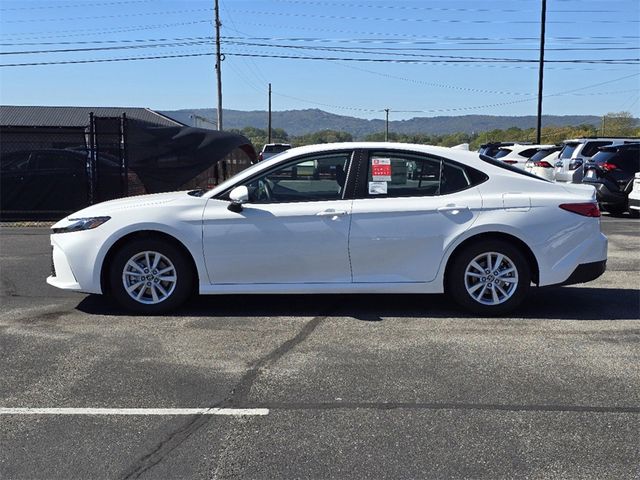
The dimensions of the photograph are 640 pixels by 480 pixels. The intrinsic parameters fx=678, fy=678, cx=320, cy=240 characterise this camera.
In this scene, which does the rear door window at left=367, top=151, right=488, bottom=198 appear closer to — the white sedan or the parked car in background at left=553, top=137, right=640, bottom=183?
→ the white sedan

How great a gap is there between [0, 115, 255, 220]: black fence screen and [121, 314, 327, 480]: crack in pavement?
8594 millimetres

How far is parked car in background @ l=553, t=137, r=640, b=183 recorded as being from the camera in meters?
17.0

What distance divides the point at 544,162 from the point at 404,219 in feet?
49.3

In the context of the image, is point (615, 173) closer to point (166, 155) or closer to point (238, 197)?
point (166, 155)

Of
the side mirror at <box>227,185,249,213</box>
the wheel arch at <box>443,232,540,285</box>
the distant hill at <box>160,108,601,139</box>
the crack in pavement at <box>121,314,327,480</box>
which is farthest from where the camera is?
the distant hill at <box>160,108,601,139</box>

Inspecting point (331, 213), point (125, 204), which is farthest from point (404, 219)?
point (125, 204)

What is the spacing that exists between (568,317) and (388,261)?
1.78 metres

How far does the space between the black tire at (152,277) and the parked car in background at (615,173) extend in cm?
1146

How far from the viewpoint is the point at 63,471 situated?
135 inches

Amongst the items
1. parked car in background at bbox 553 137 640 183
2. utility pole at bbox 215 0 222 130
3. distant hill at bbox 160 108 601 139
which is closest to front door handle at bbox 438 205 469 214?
parked car in background at bbox 553 137 640 183

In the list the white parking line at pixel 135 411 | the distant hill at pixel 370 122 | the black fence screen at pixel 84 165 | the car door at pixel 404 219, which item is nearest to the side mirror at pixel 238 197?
the car door at pixel 404 219

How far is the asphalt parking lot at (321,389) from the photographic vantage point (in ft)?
11.6

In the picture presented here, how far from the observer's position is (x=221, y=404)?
4242 mm

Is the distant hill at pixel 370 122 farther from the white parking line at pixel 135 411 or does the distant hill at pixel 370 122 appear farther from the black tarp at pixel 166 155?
the white parking line at pixel 135 411
